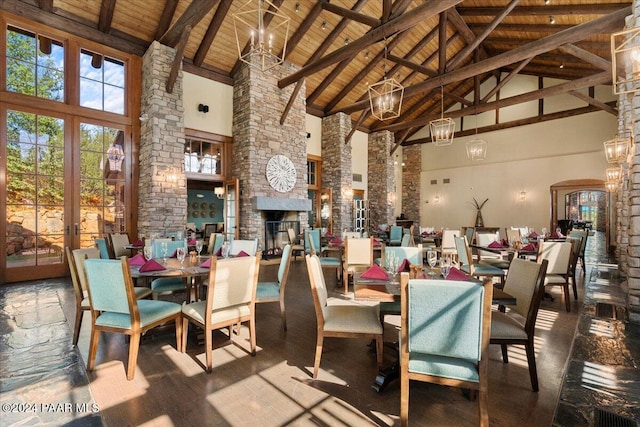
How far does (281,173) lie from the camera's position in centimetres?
816

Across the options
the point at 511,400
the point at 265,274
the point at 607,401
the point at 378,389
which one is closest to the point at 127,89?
the point at 265,274

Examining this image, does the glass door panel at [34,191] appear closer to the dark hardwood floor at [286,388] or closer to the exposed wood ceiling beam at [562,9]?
the dark hardwood floor at [286,388]

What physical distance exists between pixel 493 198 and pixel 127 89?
1232 cm

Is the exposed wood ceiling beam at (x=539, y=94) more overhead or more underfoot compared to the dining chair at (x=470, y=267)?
more overhead

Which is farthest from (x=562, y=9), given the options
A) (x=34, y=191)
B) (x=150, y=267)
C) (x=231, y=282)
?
(x=34, y=191)

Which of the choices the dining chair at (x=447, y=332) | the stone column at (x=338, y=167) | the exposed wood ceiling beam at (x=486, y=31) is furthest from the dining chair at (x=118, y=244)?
the exposed wood ceiling beam at (x=486, y=31)

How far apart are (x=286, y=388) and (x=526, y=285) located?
1895mm

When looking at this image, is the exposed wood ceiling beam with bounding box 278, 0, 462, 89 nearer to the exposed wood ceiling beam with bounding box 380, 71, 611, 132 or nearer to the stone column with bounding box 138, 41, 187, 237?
the stone column with bounding box 138, 41, 187, 237

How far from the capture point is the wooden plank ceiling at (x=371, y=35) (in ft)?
18.2

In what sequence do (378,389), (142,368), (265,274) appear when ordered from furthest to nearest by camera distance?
1. (265,274)
2. (142,368)
3. (378,389)

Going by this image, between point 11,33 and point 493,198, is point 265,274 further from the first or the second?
point 493,198

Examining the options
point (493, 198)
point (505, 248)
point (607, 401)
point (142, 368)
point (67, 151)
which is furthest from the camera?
point (493, 198)

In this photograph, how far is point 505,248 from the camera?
197 inches

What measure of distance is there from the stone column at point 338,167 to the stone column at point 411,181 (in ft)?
15.0
